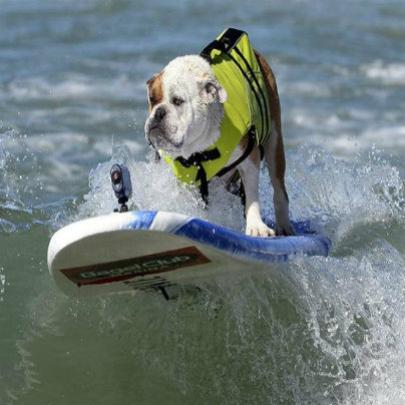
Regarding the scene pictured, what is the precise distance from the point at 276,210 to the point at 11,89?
5685 millimetres

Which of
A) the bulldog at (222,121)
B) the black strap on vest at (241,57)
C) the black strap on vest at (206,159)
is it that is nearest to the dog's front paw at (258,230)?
the bulldog at (222,121)

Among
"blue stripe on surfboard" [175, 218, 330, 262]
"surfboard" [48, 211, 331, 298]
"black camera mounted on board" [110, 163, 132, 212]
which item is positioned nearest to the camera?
"surfboard" [48, 211, 331, 298]

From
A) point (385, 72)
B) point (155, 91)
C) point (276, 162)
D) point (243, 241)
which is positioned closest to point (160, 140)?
point (155, 91)

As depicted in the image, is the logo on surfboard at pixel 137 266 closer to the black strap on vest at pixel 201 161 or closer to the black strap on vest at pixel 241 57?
the black strap on vest at pixel 201 161

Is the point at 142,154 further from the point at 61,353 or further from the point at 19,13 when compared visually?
the point at 19,13

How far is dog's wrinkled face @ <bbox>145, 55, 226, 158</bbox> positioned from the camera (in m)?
5.71

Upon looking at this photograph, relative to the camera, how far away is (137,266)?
544 centimetres

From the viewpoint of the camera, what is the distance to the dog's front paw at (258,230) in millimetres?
5977

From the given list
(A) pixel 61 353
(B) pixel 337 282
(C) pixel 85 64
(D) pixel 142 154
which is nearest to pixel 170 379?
(A) pixel 61 353

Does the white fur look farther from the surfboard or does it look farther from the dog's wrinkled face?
the surfboard

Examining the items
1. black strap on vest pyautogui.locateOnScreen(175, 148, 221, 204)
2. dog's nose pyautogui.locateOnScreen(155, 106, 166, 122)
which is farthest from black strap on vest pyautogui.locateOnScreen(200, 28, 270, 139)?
dog's nose pyautogui.locateOnScreen(155, 106, 166, 122)

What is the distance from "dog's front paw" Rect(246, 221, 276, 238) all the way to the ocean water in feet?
0.68

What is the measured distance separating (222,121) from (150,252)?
3.54ft

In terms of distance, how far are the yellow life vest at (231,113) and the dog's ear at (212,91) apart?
0.13 metres
